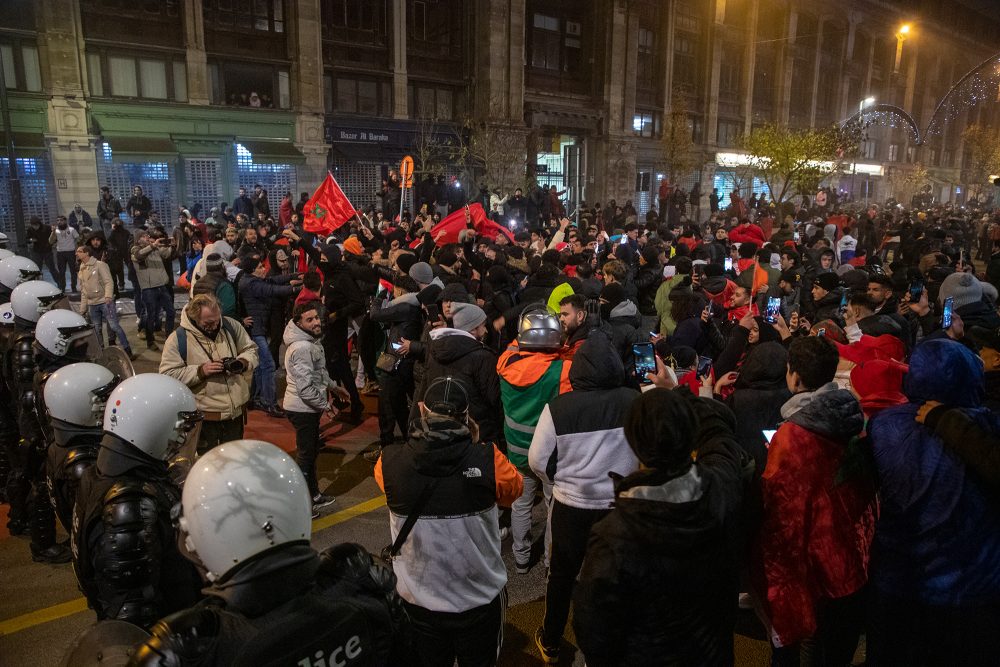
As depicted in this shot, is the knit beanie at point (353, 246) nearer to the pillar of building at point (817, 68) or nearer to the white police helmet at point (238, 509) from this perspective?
the white police helmet at point (238, 509)

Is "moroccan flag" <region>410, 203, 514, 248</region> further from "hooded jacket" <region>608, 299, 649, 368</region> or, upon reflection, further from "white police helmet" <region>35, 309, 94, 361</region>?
"white police helmet" <region>35, 309, 94, 361</region>

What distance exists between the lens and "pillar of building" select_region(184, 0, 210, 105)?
23062 millimetres

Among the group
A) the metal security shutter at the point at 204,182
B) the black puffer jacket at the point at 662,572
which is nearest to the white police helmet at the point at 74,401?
the black puffer jacket at the point at 662,572

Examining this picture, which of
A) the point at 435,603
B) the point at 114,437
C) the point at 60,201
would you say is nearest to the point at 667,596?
the point at 435,603

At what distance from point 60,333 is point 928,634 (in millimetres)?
5366

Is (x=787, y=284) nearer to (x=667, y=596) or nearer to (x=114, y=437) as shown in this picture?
(x=667, y=596)

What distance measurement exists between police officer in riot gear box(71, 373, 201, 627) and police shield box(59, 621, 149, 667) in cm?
76

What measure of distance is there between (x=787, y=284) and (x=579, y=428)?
5.95 metres

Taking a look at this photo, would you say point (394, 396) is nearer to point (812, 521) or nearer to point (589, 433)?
point (589, 433)

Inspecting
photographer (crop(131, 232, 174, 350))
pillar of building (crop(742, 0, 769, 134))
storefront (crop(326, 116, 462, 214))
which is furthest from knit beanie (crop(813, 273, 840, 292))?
pillar of building (crop(742, 0, 769, 134))

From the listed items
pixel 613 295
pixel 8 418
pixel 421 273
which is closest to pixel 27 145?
pixel 8 418

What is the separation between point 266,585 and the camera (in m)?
1.64

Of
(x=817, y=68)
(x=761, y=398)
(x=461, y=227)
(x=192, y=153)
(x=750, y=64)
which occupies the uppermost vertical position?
(x=817, y=68)

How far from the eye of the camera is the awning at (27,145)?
838 inches
